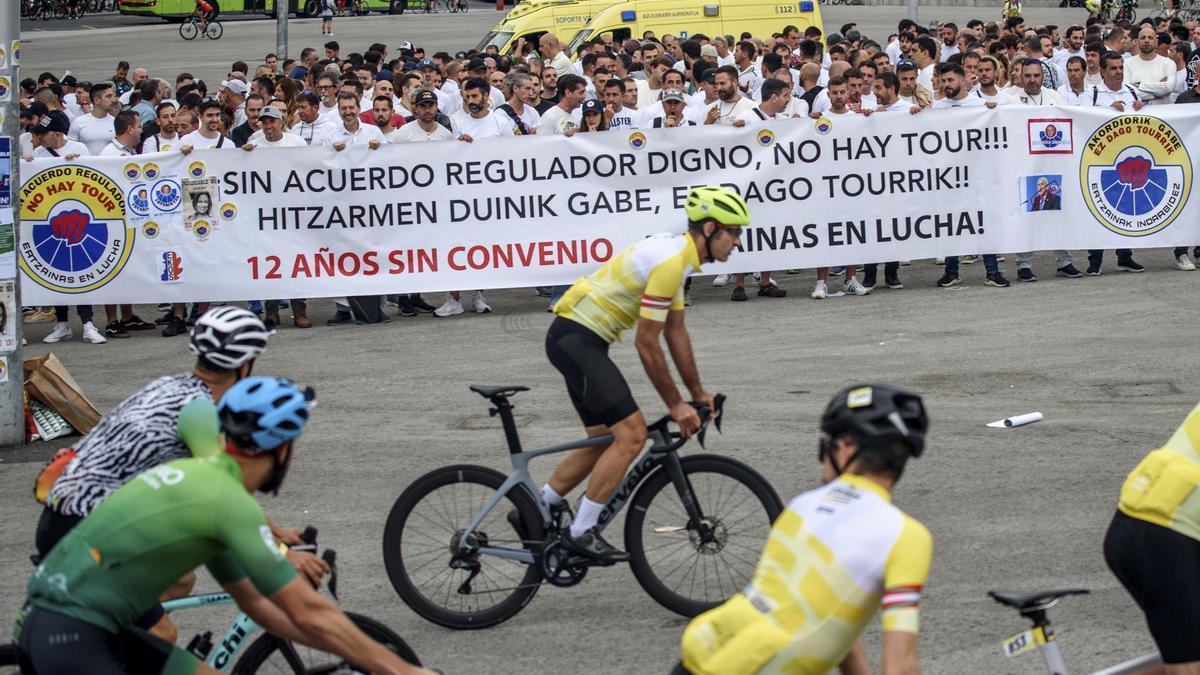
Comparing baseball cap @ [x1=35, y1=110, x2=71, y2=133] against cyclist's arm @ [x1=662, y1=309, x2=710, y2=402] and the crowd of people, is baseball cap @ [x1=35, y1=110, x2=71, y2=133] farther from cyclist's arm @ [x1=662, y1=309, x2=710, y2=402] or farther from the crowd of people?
cyclist's arm @ [x1=662, y1=309, x2=710, y2=402]

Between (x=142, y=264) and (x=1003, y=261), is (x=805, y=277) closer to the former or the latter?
(x=1003, y=261)

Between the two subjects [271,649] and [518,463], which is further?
[518,463]

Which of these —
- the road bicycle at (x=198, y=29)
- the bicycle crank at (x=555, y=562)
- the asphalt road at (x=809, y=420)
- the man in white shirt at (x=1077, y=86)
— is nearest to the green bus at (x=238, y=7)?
the road bicycle at (x=198, y=29)

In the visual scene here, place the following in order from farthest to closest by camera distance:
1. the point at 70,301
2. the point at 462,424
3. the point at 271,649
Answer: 1. the point at 70,301
2. the point at 462,424
3. the point at 271,649

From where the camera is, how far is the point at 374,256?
1442 cm

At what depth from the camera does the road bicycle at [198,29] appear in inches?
1884

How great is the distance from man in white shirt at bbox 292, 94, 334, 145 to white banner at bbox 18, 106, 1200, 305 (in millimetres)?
908

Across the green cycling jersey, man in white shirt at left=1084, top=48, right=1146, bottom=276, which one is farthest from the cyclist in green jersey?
man in white shirt at left=1084, top=48, right=1146, bottom=276

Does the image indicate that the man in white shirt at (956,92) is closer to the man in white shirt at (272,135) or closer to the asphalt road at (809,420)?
the asphalt road at (809,420)

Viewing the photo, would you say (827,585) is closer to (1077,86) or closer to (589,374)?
(589,374)

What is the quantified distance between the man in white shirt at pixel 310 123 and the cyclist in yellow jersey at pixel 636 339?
8.58 meters

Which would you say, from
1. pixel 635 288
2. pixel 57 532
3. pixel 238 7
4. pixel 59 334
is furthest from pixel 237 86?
pixel 238 7

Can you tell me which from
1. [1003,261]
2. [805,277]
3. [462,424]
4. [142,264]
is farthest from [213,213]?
[1003,261]

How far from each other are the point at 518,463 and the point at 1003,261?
422 inches
